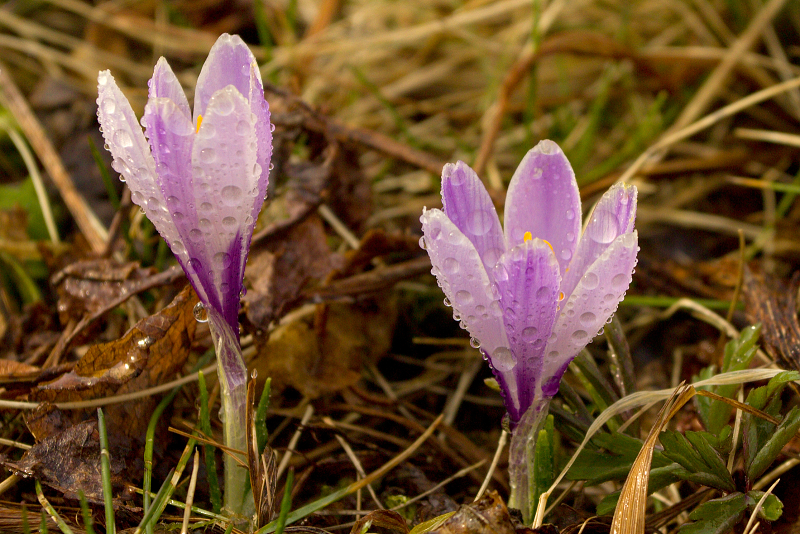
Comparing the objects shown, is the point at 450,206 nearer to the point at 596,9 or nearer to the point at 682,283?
the point at 682,283

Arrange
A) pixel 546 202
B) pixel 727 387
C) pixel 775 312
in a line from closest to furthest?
pixel 546 202
pixel 727 387
pixel 775 312

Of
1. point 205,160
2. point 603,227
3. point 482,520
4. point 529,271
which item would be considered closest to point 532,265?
point 529,271

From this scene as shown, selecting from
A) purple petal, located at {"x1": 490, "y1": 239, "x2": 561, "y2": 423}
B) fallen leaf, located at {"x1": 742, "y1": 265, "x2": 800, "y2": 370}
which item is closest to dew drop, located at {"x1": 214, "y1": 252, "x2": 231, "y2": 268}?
purple petal, located at {"x1": 490, "y1": 239, "x2": 561, "y2": 423}

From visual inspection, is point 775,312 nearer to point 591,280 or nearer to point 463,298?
point 591,280

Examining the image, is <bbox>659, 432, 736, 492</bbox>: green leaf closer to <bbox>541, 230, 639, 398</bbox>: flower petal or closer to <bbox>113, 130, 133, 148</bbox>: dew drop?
<bbox>541, 230, 639, 398</bbox>: flower petal

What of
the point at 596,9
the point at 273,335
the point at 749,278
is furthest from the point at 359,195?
the point at 596,9

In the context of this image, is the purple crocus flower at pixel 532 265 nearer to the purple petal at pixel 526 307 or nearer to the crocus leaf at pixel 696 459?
the purple petal at pixel 526 307
